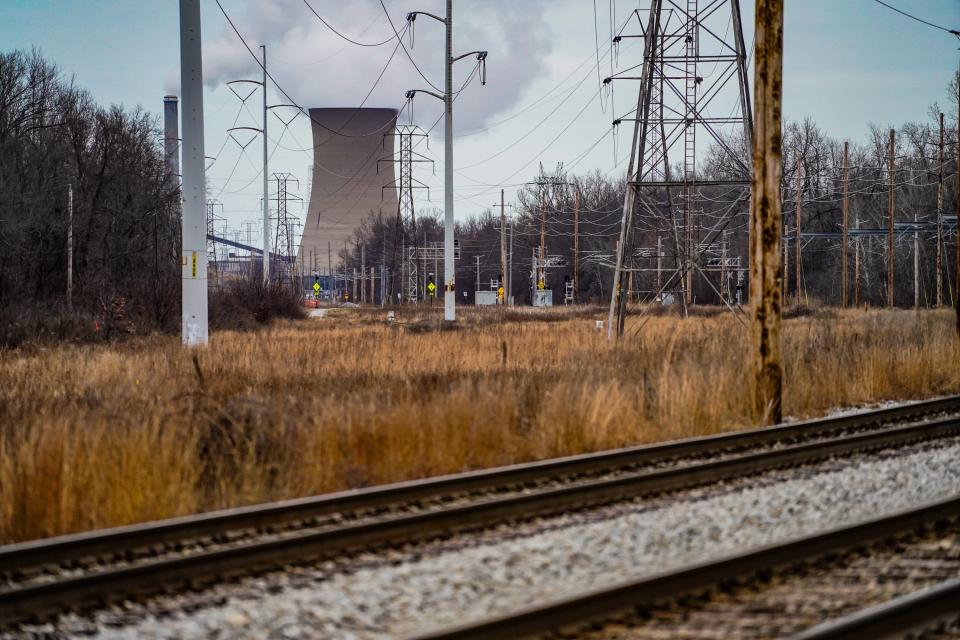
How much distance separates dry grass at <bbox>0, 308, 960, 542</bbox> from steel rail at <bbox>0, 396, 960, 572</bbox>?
68cm

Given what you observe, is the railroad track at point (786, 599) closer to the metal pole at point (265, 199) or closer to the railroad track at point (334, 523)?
the railroad track at point (334, 523)

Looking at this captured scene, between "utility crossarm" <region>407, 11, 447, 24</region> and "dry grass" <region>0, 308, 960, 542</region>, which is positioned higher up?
"utility crossarm" <region>407, 11, 447, 24</region>

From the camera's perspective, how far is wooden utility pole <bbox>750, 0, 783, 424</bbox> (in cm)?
930

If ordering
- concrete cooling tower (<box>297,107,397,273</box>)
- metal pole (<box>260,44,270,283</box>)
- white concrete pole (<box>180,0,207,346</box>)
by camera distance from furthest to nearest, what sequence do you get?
concrete cooling tower (<box>297,107,397,273</box>), metal pole (<box>260,44,270,283</box>), white concrete pole (<box>180,0,207,346</box>)

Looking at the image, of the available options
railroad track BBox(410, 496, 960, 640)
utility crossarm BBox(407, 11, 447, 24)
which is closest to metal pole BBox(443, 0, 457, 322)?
utility crossarm BBox(407, 11, 447, 24)

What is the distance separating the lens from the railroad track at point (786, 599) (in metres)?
3.52

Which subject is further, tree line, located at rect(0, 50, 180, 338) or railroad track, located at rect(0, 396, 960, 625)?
tree line, located at rect(0, 50, 180, 338)

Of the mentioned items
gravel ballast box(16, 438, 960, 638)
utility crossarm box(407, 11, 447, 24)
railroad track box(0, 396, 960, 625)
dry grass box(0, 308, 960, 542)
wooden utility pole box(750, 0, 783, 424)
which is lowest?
gravel ballast box(16, 438, 960, 638)

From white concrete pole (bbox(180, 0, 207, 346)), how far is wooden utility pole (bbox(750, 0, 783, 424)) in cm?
842

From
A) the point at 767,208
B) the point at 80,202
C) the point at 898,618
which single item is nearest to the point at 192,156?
the point at 767,208

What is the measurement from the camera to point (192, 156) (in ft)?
46.4

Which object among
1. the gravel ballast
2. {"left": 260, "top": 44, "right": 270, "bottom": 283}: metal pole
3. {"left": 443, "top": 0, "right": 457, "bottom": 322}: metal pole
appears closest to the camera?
the gravel ballast

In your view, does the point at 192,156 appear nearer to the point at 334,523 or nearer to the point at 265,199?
the point at 334,523

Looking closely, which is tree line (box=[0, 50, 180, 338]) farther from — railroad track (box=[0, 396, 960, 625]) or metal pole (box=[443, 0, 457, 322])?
Answer: railroad track (box=[0, 396, 960, 625])
